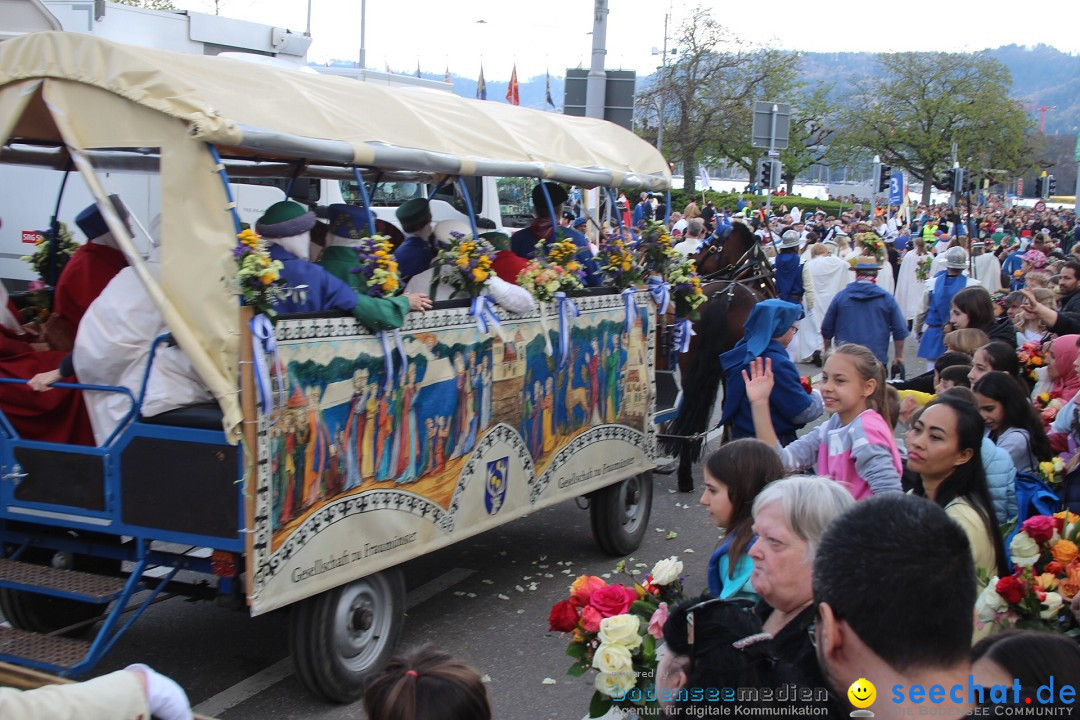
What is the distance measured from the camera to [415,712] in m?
2.36

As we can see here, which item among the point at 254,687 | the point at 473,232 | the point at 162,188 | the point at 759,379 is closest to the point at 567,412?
the point at 473,232

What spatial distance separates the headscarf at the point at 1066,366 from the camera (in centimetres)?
728

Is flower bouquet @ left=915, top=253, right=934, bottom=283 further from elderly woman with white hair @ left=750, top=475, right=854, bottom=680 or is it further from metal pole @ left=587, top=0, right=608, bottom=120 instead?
elderly woman with white hair @ left=750, top=475, right=854, bottom=680

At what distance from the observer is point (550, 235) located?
7.69m

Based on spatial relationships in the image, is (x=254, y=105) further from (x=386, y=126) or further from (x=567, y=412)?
(x=567, y=412)

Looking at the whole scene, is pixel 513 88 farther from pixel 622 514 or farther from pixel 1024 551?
pixel 1024 551

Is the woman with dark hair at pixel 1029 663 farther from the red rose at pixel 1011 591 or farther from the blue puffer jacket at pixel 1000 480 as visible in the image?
the blue puffer jacket at pixel 1000 480

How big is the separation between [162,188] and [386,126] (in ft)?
4.71

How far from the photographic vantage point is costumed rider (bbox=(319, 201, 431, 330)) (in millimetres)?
5180

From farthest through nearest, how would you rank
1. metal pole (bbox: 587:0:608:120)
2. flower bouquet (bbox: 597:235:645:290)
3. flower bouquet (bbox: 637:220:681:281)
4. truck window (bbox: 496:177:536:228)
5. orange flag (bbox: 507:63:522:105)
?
orange flag (bbox: 507:63:522:105) < metal pole (bbox: 587:0:608:120) < truck window (bbox: 496:177:536:228) < flower bouquet (bbox: 637:220:681:281) < flower bouquet (bbox: 597:235:645:290)

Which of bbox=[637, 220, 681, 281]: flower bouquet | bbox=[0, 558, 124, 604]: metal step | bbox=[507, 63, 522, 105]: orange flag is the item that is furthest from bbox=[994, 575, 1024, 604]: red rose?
bbox=[507, 63, 522, 105]: orange flag

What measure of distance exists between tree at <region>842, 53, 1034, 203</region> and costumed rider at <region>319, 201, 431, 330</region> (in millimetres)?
54169

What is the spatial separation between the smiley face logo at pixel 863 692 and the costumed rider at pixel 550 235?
5.56m

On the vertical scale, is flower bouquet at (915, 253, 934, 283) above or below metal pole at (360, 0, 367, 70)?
below
